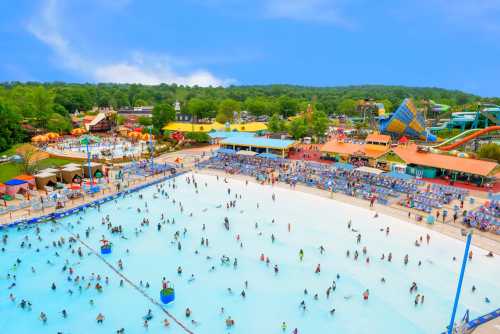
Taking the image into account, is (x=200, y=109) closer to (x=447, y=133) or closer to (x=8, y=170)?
(x=8, y=170)

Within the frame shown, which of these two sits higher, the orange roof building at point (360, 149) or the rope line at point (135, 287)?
the orange roof building at point (360, 149)

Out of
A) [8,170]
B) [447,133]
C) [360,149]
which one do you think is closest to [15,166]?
[8,170]

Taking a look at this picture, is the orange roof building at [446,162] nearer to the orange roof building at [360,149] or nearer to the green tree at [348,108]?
the orange roof building at [360,149]

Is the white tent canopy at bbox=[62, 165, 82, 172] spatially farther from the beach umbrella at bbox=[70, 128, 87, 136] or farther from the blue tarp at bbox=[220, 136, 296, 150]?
the beach umbrella at bbox=[70, 128, 87, 136]

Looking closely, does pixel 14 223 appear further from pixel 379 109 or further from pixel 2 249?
pixel 379 109

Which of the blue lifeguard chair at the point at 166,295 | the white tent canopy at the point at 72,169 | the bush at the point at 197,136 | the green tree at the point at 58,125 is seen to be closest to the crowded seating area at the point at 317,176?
the bush at the point at 197,136
